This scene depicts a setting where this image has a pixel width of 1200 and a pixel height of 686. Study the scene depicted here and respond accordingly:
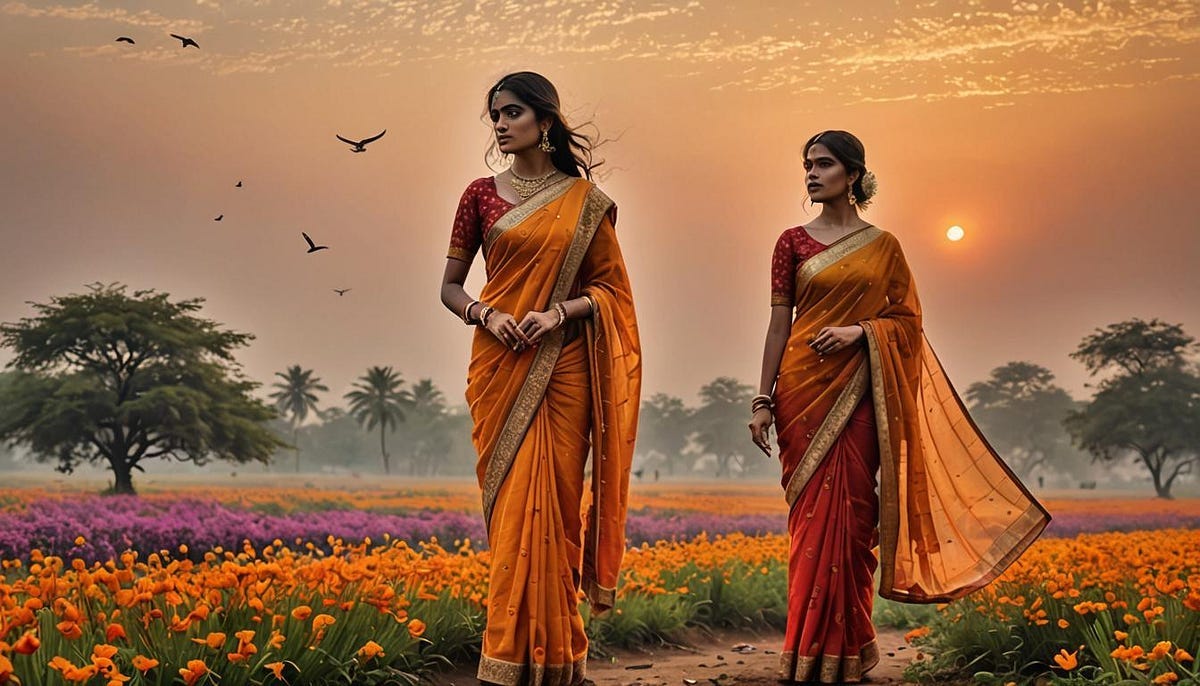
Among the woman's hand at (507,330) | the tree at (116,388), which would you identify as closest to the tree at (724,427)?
the tree at (116,388)

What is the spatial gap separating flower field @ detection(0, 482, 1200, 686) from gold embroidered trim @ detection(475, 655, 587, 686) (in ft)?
1.39

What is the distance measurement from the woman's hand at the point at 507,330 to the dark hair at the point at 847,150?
2.15 metres

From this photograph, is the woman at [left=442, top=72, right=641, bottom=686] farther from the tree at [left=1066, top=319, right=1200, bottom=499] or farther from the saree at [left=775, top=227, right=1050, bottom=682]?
the tree at [left=1066, top=319, right=1200, bottom=499]

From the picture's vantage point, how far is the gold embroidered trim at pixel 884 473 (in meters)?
6.95

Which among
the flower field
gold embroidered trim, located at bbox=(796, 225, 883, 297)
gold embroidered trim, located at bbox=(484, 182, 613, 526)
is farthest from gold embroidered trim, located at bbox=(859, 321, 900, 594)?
gold embroidered trim, located at bbox=(484, 182, 613, 526)

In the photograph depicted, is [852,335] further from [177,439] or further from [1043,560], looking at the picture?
[177,439]

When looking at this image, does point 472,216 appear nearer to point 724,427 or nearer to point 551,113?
point 551,113

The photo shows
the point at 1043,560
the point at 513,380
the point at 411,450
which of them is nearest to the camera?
the point at 513,380

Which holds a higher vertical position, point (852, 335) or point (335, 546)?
point (852, 335)

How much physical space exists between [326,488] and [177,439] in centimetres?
318

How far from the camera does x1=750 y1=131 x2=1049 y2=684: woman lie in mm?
6828

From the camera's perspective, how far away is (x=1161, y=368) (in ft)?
94.7

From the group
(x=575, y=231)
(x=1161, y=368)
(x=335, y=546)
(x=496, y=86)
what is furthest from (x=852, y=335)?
(x=1161, y=368)

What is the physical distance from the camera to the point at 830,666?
6719mm
